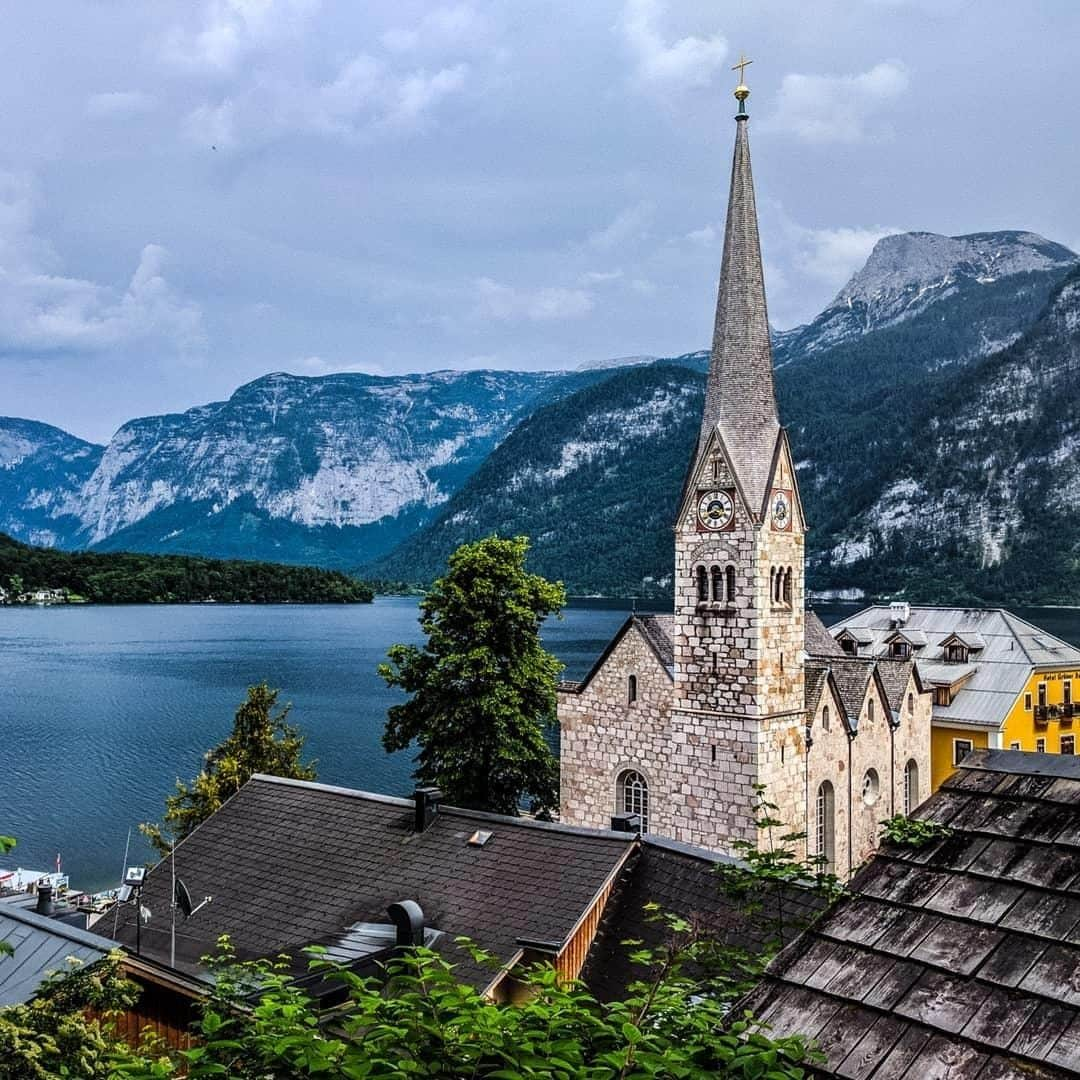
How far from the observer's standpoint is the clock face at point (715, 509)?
27297 mm

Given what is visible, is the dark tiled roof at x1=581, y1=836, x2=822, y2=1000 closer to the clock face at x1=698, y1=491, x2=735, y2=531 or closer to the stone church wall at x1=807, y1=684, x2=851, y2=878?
the clock face at x1=698, y1=491, x2=735, y2=531

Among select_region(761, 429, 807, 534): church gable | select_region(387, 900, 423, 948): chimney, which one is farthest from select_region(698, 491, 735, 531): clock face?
select_region(387, 900, 423, 948): chimney

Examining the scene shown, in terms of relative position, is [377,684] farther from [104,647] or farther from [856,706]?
[856,706]

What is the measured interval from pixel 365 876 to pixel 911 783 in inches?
976

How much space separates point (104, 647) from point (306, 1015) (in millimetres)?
140441

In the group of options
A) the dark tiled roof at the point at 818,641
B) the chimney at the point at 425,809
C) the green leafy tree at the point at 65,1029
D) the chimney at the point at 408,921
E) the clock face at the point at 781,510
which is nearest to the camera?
the green leafy tree at the point at 65,1029

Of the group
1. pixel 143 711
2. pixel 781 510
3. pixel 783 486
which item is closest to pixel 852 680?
pixel 781 510

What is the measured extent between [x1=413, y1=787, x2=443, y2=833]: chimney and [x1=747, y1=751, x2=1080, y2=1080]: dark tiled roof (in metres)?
13.7

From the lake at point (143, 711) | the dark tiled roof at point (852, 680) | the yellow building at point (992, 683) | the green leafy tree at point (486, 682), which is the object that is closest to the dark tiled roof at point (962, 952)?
the green leafy tree at point (486, 682)

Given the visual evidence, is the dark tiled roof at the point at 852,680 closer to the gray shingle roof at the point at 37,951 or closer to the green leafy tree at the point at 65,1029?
the gray shingle roof at the point at 37,951

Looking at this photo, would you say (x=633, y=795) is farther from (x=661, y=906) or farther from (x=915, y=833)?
(x=915, y=833)

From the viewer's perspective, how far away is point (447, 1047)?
15.8ft

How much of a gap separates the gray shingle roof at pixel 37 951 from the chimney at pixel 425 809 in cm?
717

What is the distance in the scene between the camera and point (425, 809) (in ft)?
59.6
